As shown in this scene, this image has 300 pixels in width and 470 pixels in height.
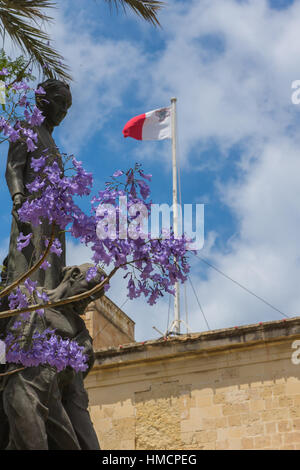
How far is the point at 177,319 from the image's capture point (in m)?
20.7

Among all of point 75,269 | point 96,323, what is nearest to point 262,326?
point 96,323

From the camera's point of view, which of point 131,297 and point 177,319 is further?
point 177,319

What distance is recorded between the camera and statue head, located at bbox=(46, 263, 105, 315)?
6645 millimetres

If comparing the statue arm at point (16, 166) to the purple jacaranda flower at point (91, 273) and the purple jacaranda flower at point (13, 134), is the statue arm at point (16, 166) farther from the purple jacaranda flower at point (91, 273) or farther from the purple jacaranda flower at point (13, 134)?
the purple jacaranda flower at point (91, 273)

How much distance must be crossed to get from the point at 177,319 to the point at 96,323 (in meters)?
4.24

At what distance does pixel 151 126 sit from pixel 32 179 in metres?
17.8

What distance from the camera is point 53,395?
6328 millimetres

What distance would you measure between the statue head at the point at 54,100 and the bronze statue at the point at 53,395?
1570 millimetres

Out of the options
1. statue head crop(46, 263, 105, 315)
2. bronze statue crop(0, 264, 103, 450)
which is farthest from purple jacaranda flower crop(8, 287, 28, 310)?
statue head crop(46, 263, 105, 315)

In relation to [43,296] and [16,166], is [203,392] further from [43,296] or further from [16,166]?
[43,296]

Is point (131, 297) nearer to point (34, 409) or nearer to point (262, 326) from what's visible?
point (34, 409)

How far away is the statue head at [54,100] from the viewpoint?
7.69 m

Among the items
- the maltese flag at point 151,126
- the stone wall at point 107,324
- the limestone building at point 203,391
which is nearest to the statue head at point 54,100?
the limestone building at point 203,391

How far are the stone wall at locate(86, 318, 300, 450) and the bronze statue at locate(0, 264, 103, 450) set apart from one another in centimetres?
1138
